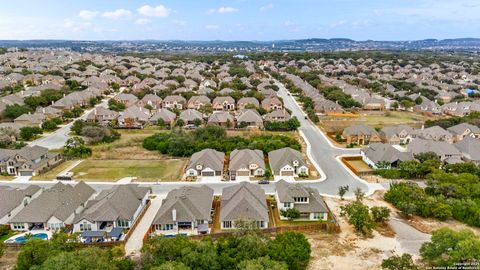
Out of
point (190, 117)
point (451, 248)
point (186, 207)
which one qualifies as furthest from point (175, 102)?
point (451, 248)

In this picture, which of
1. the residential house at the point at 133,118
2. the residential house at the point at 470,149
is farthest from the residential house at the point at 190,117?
the residential house at the point at 470,149

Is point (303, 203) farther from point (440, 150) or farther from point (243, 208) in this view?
point (440, 150)

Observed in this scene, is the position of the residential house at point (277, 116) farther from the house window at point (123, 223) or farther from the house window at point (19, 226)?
the house window at point (19, 226)

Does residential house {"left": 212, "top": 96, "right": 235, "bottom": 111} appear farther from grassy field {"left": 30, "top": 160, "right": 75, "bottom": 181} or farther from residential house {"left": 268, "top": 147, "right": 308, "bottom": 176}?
grassy field {"left": 30, "top": 160, "right": 75, "bottom": 181}

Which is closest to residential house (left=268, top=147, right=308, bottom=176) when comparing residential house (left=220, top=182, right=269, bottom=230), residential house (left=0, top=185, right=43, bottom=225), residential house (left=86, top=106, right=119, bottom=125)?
residential house (left=220, top=182, right=269, bottom=230)

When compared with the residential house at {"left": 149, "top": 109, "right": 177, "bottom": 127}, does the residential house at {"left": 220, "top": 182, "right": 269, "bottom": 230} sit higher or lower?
lower
